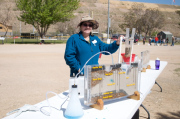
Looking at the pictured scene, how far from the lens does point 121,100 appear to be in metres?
2.44

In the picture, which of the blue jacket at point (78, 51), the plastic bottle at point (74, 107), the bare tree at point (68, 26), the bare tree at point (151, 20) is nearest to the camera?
the plastic bottle at point (74, 107)

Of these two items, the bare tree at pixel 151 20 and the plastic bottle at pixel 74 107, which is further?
the bare tree at pixel 151 20

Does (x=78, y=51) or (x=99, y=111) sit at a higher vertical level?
(x=78, y=51)

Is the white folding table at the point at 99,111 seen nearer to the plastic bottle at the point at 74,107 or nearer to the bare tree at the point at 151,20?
the plastic bottle at the point at 74,107

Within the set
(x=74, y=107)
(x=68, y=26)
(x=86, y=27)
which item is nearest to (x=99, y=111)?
(x=74, y=107)

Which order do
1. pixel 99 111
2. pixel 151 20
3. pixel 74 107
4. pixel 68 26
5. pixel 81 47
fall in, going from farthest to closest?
1. pixel 68 26
2. pixel 151 20
3. pixel 81 47
4. pixel 99 111
5. pixel 74 107

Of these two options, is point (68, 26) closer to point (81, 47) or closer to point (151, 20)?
point (151, 20)

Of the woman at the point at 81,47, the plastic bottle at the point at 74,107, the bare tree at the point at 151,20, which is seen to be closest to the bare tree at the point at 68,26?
the bare tree at the point at 151,20

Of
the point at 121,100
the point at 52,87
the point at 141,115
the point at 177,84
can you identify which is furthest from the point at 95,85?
the point at 177,84

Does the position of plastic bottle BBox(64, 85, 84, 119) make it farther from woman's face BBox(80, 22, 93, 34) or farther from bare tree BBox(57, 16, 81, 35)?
bare tree BBox(57, 16, 81, 35)

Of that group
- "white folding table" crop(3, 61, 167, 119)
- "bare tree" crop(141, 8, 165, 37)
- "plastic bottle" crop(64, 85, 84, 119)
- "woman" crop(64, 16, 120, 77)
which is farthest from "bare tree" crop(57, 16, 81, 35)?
"plastic bottle" crop(64, 85, 84, 119)

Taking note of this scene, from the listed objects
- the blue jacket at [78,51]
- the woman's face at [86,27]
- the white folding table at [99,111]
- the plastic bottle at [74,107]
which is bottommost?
the white folding table at [99,111]

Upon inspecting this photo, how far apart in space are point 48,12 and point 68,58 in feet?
89.2

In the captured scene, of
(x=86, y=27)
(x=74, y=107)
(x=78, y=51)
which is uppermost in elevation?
(x=86, y=27)
